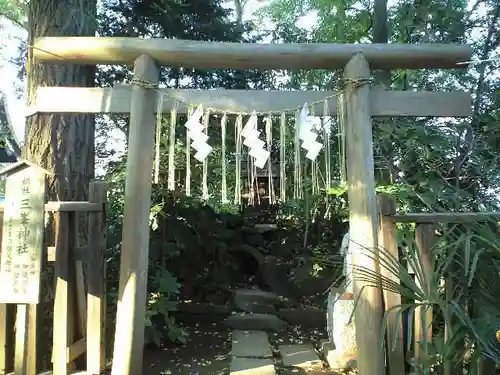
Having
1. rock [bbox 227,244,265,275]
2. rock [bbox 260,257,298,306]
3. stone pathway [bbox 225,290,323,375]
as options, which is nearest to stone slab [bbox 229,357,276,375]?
stone pathway [bbox 225,290,323,375]

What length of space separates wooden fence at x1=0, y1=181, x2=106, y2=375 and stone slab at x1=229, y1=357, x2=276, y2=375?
1.32 m

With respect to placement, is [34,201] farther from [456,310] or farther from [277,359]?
[277,359]

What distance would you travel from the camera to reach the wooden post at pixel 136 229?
143 inches

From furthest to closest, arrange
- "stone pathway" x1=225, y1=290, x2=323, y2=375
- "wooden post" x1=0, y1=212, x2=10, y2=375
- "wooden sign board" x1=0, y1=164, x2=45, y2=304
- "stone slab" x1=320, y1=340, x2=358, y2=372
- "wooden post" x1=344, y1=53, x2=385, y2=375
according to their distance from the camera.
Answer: "stone pathway" x1=225, y1=290, x2=323, y2=375
"stone slab" x1=320, y1=340, x2=358, y2=372
"wooden post" x1=0, y1=212, x2=10, y2=375
"wooden post" x1=344, y1=53, x2=385, y2=375
"wooden sign board" x1=0, y1=164, x2=45, y2=304

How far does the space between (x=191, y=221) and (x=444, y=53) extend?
4.72m

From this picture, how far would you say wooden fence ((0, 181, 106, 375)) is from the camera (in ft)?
13.1

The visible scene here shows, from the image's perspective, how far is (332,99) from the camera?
3.86 m

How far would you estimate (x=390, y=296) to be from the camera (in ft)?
12.3

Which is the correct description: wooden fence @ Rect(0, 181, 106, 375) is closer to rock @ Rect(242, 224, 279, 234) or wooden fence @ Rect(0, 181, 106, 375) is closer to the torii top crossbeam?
the torii top crossbeam

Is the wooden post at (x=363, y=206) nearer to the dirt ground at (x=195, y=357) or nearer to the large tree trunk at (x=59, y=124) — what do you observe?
the dirt ground at (x=195, y=357)

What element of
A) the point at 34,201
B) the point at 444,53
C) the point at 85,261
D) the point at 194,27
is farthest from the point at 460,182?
the point at 34,201

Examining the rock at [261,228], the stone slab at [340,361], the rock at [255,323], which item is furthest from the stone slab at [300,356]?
the rock at [261,228]

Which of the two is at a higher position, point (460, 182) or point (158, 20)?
point (158, 20)

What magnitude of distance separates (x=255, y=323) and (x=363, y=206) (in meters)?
4.06
